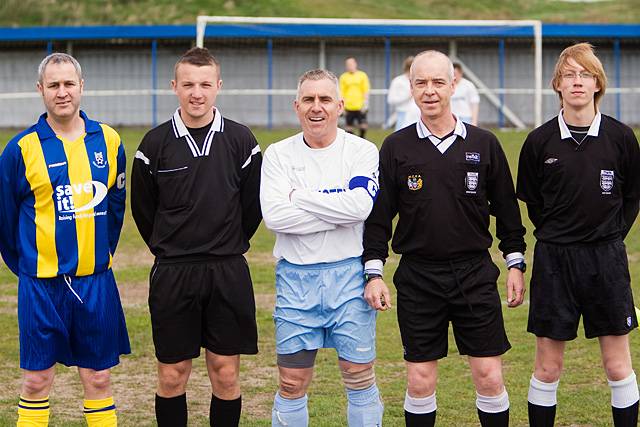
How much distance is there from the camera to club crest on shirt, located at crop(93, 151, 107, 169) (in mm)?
5027

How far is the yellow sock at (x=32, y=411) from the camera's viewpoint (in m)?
4.99

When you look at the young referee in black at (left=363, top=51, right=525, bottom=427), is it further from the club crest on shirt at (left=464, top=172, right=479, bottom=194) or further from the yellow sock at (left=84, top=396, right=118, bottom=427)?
the yellow sock at (left=84, top=396, right=118, bottom=427)

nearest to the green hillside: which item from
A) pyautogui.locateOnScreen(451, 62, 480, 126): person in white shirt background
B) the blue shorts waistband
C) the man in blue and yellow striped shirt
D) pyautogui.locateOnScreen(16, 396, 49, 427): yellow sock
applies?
pyautogui.locateOnScreen(451, 62, 480, 126): person in white shirt background

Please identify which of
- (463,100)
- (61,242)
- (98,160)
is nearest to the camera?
(61,242)

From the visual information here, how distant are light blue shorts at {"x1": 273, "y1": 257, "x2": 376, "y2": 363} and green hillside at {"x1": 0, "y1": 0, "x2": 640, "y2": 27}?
2951cm

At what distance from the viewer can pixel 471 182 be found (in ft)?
15.9

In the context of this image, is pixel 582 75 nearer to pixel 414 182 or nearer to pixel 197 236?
pixel 414 182

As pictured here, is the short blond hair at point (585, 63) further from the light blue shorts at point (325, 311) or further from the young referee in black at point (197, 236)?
the young referee in black at point (197, 236)

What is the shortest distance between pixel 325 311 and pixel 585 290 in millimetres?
1216

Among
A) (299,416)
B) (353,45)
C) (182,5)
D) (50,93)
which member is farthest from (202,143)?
(182,5)

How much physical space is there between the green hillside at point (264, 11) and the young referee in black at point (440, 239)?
29.3 metres

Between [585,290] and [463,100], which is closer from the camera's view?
[585,290]

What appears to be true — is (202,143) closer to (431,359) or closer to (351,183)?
(351,183)

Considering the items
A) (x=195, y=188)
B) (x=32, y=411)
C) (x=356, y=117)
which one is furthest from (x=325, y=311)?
(x=356, y=117)
